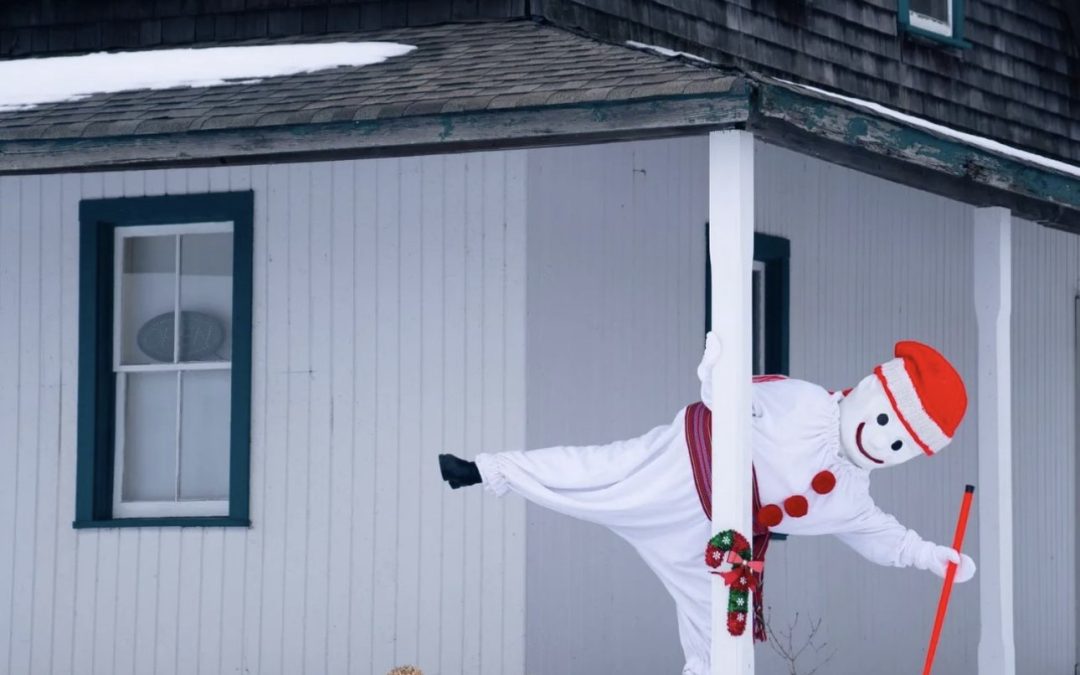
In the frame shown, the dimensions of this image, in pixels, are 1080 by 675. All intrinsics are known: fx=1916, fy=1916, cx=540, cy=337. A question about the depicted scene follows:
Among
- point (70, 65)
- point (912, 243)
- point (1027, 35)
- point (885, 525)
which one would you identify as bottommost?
point (885, 525)

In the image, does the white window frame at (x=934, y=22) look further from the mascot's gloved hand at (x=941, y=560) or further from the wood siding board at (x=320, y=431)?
the mascot's gloved hand at (x=941, y=560)

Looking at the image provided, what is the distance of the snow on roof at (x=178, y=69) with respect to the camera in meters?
8.95

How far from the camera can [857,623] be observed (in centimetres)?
1136

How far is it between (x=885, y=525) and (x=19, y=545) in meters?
4.59

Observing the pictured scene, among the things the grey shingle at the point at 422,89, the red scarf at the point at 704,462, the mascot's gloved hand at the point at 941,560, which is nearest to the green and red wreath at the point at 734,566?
the red scarf at the point at 704,462

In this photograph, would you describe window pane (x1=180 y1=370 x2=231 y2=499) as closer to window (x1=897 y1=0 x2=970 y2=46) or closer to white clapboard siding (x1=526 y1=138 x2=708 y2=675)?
white clapboard siding (x1=526 y1=138 x2=708 y2=675)

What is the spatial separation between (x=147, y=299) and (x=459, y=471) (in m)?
2.86

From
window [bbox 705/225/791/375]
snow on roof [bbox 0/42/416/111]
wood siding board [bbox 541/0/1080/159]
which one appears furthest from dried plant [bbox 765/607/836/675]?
snow on roof [bbox 0/42/416/111]

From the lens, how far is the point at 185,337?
9836mm

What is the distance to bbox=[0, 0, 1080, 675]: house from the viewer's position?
28.2 feet

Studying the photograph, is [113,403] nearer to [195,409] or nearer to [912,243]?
[195,409]

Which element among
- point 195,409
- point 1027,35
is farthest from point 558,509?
point 1027,35

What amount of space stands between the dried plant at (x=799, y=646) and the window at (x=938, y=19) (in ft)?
14.4

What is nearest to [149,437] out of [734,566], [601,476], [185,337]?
[185,337]
